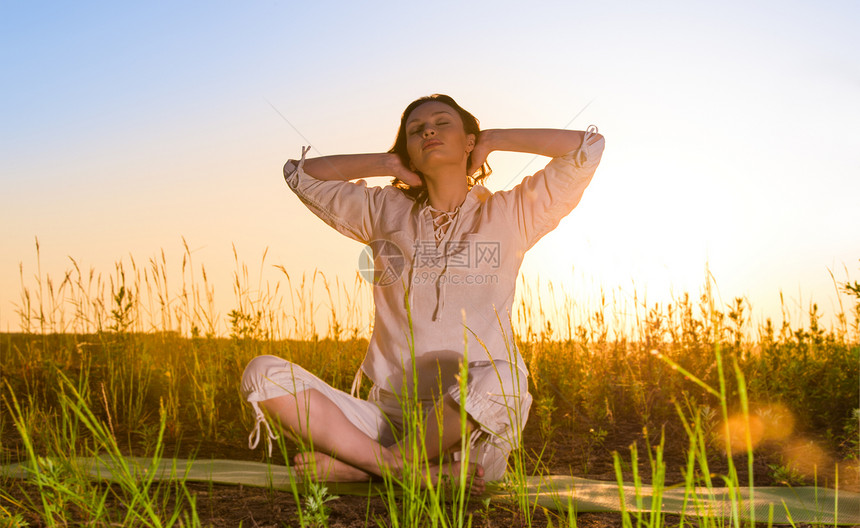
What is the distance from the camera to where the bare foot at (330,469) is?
7.35ft

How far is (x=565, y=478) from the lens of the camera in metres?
2.67

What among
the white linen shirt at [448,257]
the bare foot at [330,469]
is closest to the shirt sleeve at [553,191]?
the white linen shirt at [448,257]

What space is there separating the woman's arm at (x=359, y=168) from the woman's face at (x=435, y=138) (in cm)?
8

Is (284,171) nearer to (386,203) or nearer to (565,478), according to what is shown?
(386,203)

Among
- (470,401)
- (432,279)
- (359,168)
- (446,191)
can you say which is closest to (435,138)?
(446,191)

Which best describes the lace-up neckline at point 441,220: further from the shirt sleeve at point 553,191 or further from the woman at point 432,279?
the shirt sleeve at point 553,191

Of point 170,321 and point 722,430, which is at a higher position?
point 170,321

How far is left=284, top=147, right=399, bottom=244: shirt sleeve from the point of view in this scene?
275cm

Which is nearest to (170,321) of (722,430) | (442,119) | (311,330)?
(311,330)

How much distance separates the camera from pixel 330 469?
2.36 metres

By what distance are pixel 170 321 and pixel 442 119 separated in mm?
2589

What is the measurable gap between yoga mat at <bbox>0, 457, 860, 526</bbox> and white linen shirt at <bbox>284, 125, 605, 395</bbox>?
47 centimetres

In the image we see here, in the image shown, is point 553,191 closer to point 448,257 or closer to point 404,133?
point 448,257

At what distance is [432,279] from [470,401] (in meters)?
0.53
